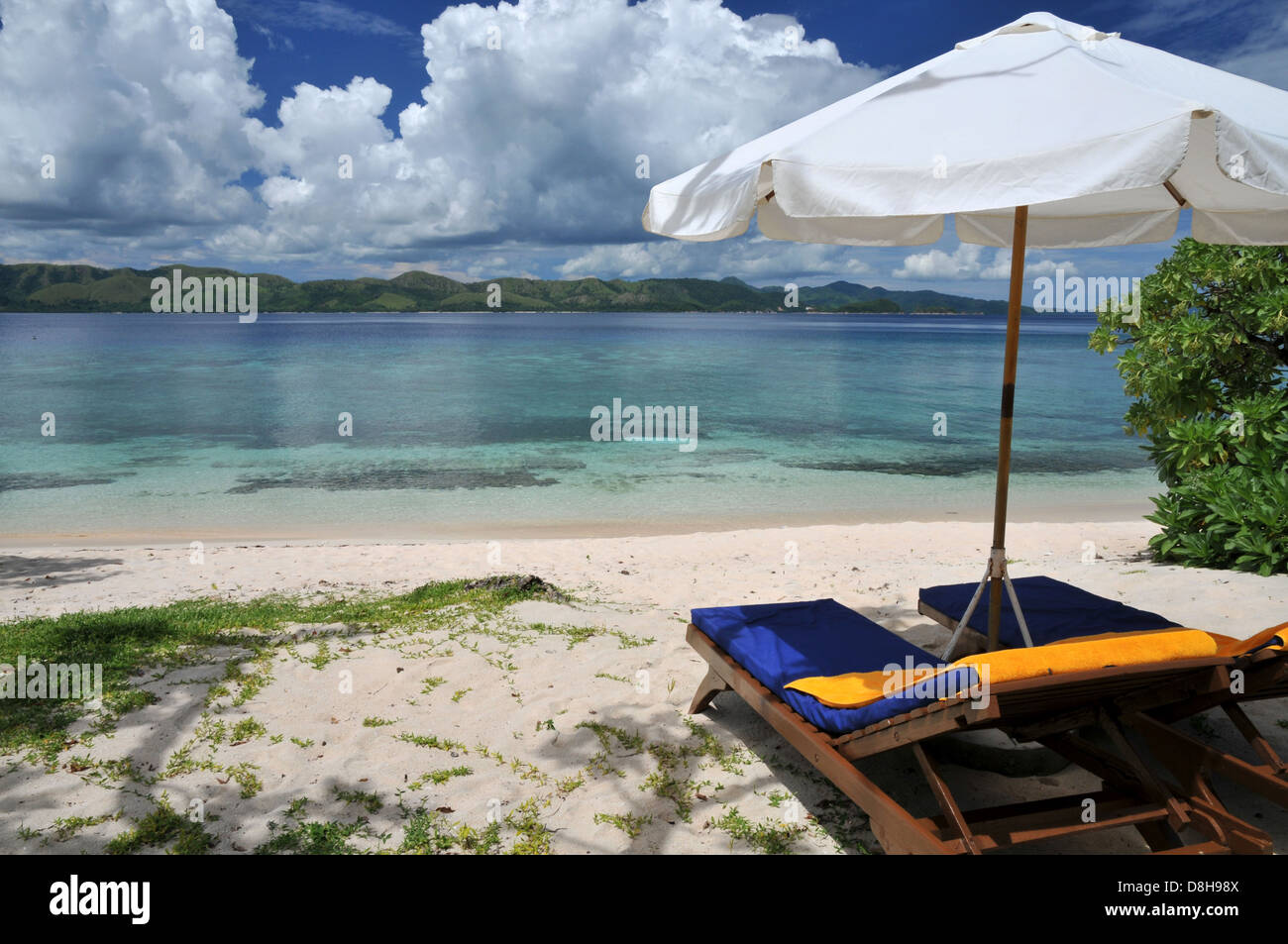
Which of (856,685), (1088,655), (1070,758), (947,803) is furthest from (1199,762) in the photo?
(856,685)

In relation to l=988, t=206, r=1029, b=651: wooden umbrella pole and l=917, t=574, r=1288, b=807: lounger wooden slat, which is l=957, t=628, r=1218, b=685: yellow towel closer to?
l=917, t=574, r=1288, b=807: lounger wooden slat

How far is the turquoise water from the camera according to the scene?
46.4 ft

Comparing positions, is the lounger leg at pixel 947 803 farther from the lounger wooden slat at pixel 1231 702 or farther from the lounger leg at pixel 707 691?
the lounger leg at pixel 707 691

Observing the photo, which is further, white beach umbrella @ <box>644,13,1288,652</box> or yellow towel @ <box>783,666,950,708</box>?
yellow towel @ <box>783,666,950,708</box>

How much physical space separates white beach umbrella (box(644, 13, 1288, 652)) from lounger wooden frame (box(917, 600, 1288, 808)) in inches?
29.4

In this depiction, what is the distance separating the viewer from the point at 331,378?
4256 centimetres

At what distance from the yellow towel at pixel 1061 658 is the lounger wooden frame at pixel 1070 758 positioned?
0.04 meters

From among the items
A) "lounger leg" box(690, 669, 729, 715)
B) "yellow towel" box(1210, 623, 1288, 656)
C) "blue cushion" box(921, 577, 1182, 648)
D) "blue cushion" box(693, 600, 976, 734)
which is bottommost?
"lounger leg" box(690, 669, 729, 715)

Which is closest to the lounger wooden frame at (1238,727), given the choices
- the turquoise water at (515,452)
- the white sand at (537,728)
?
the white sand at (537,728)

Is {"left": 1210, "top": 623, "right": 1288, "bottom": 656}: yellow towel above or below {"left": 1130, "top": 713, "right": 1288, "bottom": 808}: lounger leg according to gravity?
above

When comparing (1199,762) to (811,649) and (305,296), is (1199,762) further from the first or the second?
(305,296)

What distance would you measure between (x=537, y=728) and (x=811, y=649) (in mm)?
1564

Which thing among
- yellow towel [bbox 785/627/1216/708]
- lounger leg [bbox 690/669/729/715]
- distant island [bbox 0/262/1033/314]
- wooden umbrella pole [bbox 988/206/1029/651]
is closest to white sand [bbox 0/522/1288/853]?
lounger leg [bbox 690/669/729/715]
